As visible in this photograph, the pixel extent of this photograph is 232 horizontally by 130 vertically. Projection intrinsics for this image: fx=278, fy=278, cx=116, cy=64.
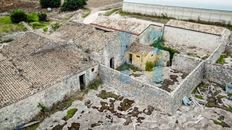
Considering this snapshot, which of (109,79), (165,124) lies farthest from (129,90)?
(165,124)

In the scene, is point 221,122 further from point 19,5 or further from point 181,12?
point 19,5

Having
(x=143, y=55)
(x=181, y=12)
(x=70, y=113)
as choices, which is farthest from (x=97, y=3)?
(x=70, y=113)

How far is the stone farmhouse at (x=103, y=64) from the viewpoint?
72.6 feet

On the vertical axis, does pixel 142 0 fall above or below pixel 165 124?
above

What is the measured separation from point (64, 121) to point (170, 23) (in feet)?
67.2

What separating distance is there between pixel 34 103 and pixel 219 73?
56.4 feet

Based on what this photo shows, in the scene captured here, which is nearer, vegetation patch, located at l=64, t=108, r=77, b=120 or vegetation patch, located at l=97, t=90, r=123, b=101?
vegetation patch, located at l=64, t=108, r=77, b=120

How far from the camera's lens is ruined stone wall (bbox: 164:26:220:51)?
108 ft

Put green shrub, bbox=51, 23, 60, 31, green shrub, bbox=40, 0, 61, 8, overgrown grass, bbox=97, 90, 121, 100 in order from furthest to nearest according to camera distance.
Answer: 1. green shrub, bbox=40, 0, 61, 8
2. green shrub, bbox=51, 23, 60, 31
3. overgrown grass, bbox=97, 90, 121, 100

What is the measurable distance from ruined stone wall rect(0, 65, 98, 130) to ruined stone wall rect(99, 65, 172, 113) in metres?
2.07

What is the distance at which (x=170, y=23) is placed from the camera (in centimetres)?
3622

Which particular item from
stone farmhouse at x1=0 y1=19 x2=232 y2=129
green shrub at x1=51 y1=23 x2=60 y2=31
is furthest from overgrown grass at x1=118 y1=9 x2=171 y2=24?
green shrub at x1=51 y1=23 x2=60 y2=31

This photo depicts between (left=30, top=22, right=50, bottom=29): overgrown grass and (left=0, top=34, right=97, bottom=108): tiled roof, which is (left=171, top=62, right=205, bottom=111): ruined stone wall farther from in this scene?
(left=30, top=22, right=50, bottom=29): overgrown grass

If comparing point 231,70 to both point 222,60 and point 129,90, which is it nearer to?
point 222,60
